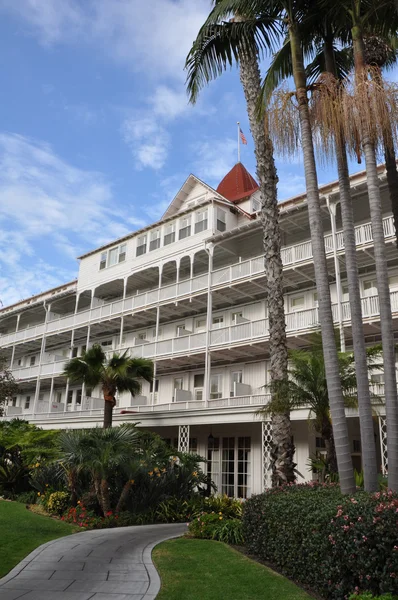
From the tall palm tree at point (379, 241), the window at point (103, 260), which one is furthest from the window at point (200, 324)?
the tall palm tree at point (379, 241)

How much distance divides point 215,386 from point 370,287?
9900mm

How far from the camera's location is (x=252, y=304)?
27.7m

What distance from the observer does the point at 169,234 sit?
32.1m

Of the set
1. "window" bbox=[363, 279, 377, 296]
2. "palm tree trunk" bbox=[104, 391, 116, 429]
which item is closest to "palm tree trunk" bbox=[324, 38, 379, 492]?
"window" bbox=[363, 279, 377, 296]

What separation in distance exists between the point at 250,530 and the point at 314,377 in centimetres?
588

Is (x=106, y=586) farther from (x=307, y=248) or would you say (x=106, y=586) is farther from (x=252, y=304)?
(x=252, y=304)

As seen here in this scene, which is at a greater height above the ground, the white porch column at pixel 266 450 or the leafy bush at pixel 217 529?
the white porch column at pixel 266 450

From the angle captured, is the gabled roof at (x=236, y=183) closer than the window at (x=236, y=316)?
No

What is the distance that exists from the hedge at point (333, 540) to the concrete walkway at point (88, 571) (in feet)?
6.98

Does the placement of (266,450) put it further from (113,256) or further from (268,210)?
(113,256)

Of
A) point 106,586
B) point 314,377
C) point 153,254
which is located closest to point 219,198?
point 153,254

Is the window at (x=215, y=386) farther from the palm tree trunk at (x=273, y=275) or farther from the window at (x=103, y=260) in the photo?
the palm tree trunk at (x=273, y=275)

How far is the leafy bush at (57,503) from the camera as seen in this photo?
1580cm

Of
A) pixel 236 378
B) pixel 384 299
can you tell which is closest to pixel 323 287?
pixel 384 299
